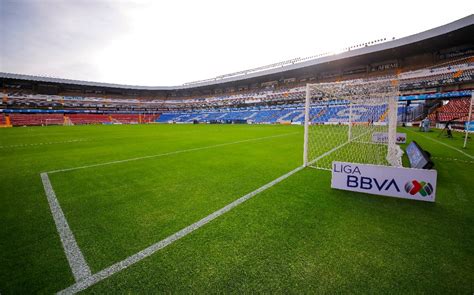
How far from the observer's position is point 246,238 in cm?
244

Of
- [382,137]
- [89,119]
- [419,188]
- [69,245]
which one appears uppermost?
[89,119]

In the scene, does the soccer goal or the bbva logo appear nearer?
the bbva logo

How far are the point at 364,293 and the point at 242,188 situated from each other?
268cm

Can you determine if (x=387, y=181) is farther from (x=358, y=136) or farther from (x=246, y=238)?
(x=358, y=136)

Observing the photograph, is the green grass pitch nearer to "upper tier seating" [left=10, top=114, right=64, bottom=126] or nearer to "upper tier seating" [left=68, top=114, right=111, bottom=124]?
"upper tier seating" [left=10, top=114, right=64, bottom=126]

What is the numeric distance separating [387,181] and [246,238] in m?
2.74

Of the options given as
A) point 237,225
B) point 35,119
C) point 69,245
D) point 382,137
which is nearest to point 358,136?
point 382,137

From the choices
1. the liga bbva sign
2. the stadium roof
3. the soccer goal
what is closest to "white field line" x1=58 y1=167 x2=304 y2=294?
the liga bbva sign

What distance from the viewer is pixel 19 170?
5.67m

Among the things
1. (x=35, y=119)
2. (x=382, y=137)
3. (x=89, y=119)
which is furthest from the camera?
(x=89, y=119)

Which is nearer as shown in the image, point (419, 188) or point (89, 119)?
point (419, 188)

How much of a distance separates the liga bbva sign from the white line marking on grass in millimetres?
3951

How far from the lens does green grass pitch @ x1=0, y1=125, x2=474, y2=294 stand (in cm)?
180

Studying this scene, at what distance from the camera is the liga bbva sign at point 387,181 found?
3.28 m
